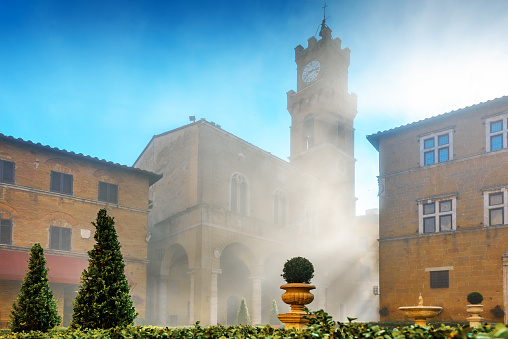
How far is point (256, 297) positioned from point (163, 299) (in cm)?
666

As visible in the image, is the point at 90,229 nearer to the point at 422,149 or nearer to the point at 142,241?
the point at 142,241

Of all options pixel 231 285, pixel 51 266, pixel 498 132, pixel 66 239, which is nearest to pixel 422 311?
pixel 498 132

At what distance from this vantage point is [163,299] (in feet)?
105

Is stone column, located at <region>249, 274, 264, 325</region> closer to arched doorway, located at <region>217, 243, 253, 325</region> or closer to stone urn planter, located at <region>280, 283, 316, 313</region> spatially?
arched doorway, located at <region>217, 243, 253, 325</region>

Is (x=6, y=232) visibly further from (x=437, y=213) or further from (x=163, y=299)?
(x=437, y=213)

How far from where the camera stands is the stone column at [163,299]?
31500 mm

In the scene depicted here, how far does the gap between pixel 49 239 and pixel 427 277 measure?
1983 centimetres

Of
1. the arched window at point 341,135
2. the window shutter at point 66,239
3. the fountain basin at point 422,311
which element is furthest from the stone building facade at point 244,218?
the fountain basin at point 422,311

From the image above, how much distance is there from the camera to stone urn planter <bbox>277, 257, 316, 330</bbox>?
34.4 feet

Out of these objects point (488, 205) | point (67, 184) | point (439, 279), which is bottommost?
point (439, 279)

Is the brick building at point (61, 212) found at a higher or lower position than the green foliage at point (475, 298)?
higher

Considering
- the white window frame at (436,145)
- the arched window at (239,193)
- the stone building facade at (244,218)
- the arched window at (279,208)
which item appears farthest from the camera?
the arched window at (279,208)

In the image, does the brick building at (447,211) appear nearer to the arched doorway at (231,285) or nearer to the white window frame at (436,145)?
the white window frame at (436,145)

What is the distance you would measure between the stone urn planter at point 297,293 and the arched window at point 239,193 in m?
21.7
